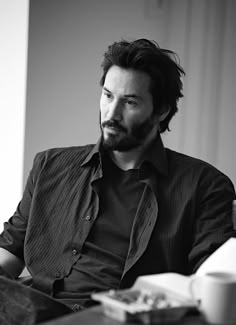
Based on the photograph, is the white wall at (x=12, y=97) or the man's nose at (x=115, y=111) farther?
the white wall at (x=12, y=97)

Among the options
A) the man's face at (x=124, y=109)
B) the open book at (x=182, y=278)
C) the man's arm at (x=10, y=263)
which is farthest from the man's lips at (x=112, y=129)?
the open book at (x=182, y=278)

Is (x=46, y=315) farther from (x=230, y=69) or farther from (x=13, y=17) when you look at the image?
(x=230, y=69)

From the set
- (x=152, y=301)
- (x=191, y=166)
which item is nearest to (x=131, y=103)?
(x=191, y=166)

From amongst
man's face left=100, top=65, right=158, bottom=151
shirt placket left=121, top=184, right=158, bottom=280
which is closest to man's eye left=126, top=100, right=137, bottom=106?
man's face left=100, top=65, right=158, bottom=151

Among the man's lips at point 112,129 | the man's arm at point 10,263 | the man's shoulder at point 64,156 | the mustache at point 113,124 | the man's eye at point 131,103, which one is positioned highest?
the man's eye at point 131,103

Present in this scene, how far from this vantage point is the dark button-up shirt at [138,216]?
6.43ft

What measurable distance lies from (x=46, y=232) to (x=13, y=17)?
1011 millimetres

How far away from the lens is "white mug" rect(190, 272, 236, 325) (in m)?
1.14

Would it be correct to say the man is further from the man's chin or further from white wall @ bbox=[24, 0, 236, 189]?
white wall @ bbox=[24, 0, 236, 189]

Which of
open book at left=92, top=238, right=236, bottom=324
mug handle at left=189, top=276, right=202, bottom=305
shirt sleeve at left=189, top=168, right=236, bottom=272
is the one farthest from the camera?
shirt sleeve at left=189, top=168, right=236, bottom=272

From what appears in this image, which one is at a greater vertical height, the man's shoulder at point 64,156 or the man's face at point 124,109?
the man's face at point 124,109

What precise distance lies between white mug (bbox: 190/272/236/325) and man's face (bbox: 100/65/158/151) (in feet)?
3.15

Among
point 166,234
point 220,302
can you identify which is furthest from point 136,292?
point 166,234

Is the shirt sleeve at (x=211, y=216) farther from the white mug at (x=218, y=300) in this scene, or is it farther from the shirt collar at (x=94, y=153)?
the white mug at (x=218, y=300)
